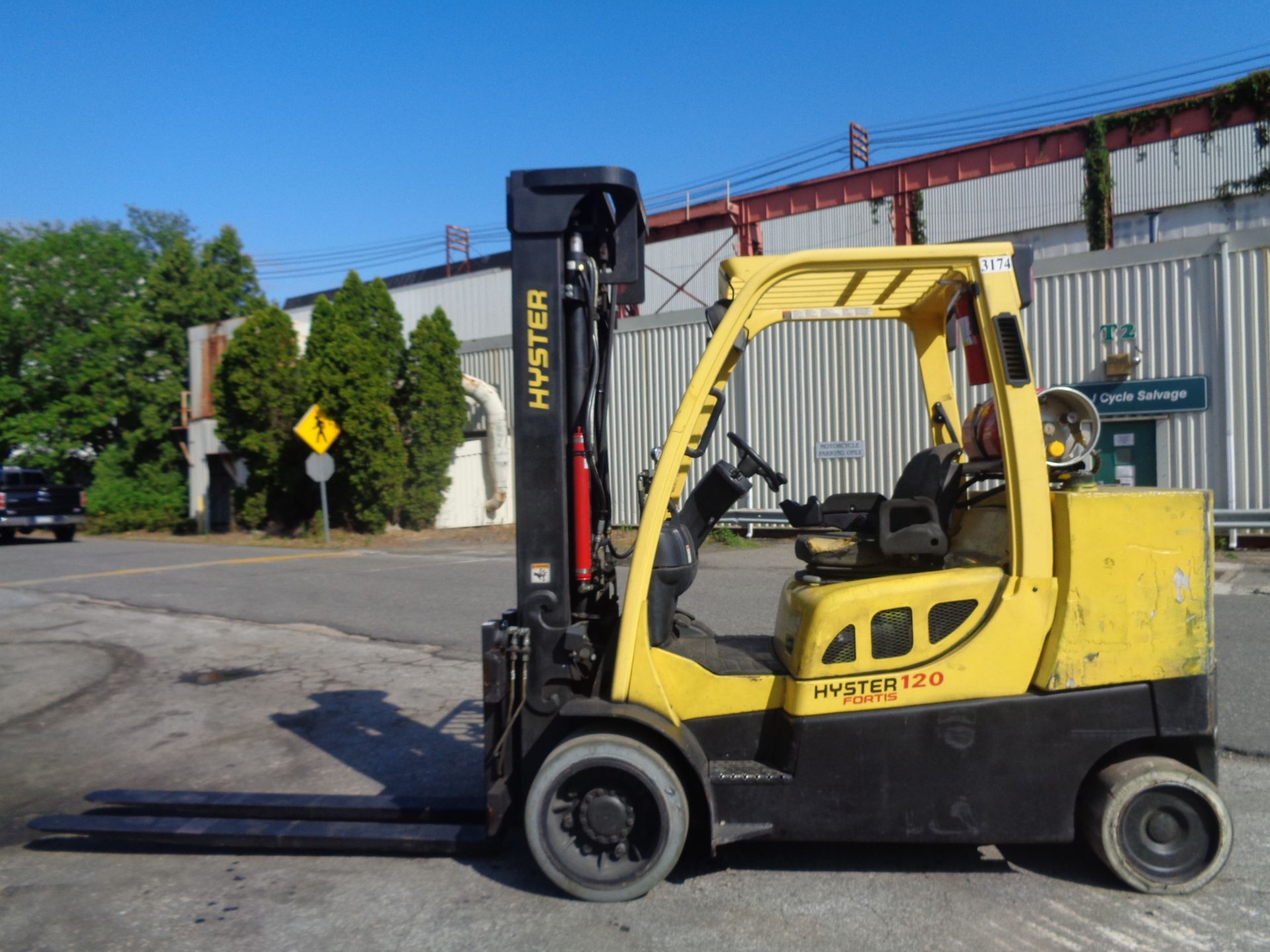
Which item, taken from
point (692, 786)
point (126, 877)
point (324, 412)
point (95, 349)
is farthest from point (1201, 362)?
point (95, 349)

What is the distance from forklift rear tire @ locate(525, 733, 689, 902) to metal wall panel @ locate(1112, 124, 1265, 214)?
2701cm

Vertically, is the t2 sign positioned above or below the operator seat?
above

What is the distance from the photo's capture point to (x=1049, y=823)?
12.1ft

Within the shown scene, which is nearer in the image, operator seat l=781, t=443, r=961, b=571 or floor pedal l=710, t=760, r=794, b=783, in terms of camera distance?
floor pedal l=710, t=760, r=794, b=783

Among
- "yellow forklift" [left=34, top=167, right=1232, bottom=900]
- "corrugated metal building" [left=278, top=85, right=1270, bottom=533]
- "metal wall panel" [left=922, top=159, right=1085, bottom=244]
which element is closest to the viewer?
"yellow forklift" [left=34, top=167, right=1232, bottom=900]

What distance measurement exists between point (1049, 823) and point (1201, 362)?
14220 millimetres

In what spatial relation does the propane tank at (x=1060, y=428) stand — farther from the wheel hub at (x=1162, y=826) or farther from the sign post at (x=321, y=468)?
the sign post at (x=321, y=468)

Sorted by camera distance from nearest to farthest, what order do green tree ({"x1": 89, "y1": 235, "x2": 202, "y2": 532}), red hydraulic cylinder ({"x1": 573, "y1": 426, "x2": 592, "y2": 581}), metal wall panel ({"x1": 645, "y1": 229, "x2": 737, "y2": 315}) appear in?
red hydraulic cylinder ({"x1": 573, "y1": 426, "x2": 592, "y2": 581})
green tree ({"x1": 89, "y1": 235, "x2": 202, "y2": 532})
metal wall panel ({"x1": 645, "y1": 229, "x2": 737, "y2": 315})

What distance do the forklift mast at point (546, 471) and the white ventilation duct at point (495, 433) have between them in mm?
20441

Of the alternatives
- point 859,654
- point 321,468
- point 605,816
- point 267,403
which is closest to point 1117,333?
point 859,654

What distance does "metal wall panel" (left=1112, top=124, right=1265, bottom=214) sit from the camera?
964 inches

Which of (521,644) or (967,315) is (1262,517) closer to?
(967,315)

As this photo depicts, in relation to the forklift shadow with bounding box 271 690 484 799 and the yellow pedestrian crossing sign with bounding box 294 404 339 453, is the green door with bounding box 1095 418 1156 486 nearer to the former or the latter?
the forklift shadow with bounding box 271 690 484 799

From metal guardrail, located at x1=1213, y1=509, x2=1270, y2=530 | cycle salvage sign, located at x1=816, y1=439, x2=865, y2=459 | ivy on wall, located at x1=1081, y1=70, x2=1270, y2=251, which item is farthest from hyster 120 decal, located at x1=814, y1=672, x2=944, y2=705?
ivy on wall, located at x1=1081, y1=70, x2=1270, y2=251
